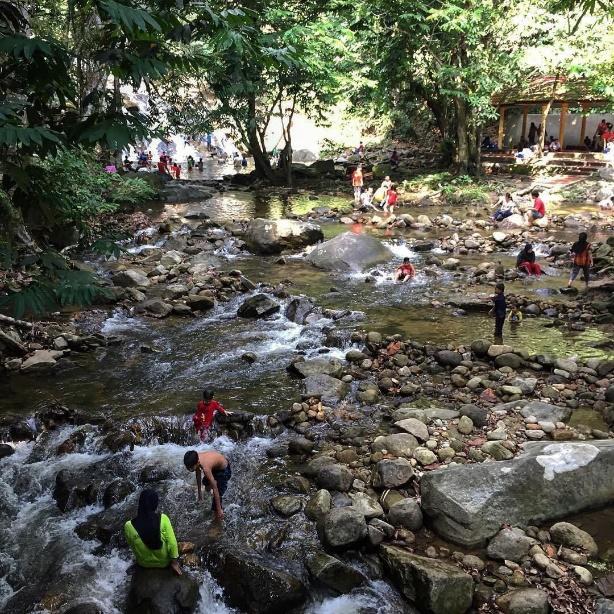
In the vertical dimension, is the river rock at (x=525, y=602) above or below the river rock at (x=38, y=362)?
Result: below

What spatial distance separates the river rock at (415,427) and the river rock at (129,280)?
8.26 m

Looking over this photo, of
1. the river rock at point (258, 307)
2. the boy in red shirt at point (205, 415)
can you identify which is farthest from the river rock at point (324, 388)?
the river rock at point (258, 307)

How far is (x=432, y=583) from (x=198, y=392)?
16.4ft

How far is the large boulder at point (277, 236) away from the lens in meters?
16.7

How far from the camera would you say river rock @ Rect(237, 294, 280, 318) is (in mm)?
11750

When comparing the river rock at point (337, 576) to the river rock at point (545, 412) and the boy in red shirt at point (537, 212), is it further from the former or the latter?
the boy in red shirt at point (537, 212)

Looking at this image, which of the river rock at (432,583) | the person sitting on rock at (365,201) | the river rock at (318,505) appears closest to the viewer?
the river rock at (432,583)

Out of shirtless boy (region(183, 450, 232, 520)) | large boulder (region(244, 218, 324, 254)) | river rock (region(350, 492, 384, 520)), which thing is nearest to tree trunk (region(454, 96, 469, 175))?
large boulder (region(244, 218, 324, 254))

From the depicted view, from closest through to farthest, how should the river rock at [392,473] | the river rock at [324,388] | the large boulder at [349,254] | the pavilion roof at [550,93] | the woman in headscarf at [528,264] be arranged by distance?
the river rock at [392,473], the river rock at [324,388], the woman in headscarf at [528,264], the large boulder at [349,254], the pavilion roof at [550,93]

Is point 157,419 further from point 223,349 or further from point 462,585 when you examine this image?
point 462,585

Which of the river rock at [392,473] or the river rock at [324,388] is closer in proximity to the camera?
the river rock at [392,473]

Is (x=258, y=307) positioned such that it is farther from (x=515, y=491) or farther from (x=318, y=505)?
(x=515, y=491)

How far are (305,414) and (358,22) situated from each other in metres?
19.5

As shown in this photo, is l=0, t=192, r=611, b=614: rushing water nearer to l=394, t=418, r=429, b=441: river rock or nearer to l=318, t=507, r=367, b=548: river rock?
l=318, t=507, r=367, b=548: river rock
